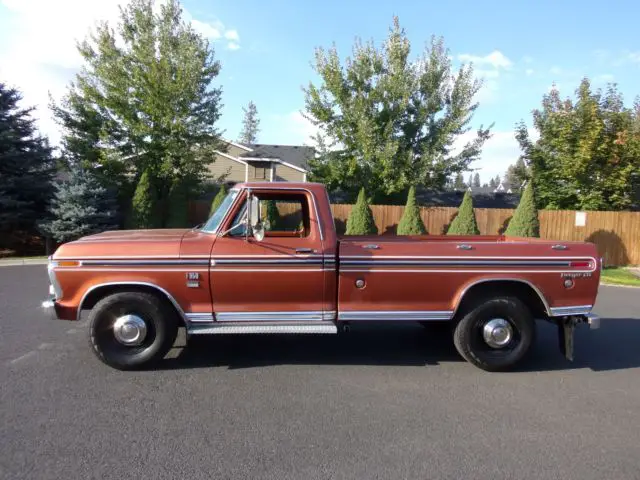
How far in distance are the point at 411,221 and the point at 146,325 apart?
14618 millimetres

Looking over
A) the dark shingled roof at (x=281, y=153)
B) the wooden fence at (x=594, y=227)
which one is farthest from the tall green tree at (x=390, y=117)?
the dark shingled roof at (x=281, y=153)

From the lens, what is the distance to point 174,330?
5102mm

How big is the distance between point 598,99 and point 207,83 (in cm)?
1642

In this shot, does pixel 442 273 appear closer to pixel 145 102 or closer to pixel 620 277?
pixel 620 277

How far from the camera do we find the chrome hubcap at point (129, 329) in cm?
500

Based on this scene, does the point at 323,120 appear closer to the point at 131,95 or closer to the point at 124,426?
the point at 131,95

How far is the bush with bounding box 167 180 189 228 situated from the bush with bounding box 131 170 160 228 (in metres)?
0.68

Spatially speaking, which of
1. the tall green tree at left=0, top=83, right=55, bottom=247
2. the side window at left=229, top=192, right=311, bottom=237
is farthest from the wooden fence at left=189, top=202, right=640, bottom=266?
the side window at left=229, top=192, right=311, bottom=237

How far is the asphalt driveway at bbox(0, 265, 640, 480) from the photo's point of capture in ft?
11.0

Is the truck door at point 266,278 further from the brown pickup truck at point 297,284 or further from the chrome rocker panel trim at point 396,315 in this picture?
the chrome rocker panel trim at point 396,315

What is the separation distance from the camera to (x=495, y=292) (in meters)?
5.42

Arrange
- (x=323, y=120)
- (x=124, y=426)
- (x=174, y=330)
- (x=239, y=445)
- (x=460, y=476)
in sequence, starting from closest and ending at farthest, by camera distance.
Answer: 1. (x=460, y=476)
2. (x=239, y=445)
3. (x=124, y=426)
4. (x=174, y=330)
5. (x=323, y=120)

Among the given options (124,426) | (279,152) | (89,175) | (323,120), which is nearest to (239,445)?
(124,426)

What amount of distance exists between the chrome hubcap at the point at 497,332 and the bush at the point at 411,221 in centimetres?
1324
